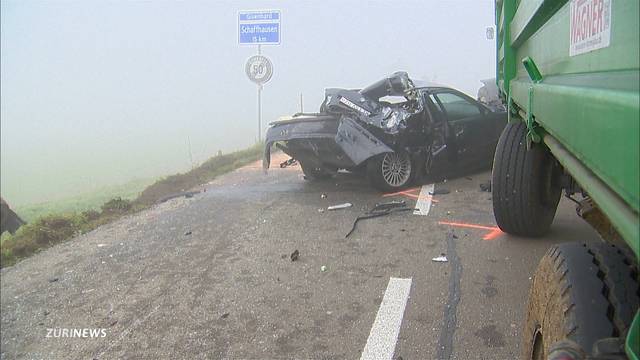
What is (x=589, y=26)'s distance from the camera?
56.4 inches

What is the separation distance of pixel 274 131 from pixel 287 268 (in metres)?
2.95

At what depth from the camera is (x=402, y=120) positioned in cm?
723

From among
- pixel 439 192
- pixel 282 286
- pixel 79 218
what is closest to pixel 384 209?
pixel 439 192

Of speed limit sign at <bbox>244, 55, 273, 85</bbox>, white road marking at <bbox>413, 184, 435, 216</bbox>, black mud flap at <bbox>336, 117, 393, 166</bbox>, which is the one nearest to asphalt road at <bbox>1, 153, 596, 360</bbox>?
white road marking at <bbox>413, 184, 435, 216</bbox>

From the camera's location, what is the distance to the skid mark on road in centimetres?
329

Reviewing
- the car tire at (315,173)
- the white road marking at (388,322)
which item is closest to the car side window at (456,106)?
the car tire at (315,173)

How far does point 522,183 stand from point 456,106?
364cm

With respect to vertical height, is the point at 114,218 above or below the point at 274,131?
below

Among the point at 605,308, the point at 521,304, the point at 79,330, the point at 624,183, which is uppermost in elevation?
the point at 624,183

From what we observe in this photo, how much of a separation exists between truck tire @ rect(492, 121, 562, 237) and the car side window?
3.11 metres

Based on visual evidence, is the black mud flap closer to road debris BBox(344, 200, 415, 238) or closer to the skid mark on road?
road debris BBox(344, 200, 415, 238)

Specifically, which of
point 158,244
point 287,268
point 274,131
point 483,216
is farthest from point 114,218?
point 483,216

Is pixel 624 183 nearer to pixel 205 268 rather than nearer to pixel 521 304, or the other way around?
pixel 521 304

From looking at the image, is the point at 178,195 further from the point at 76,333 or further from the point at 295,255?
the point at 76,333
